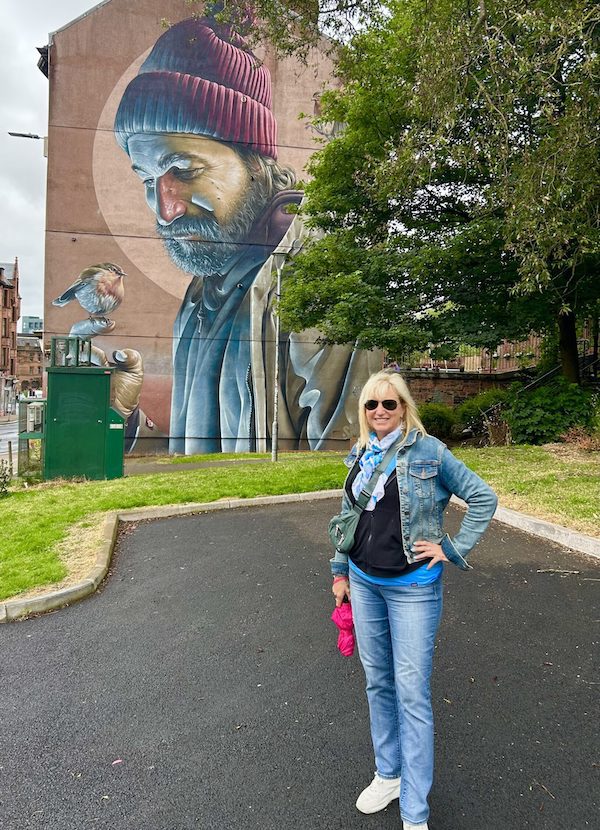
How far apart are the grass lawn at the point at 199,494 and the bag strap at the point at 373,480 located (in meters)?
3.68

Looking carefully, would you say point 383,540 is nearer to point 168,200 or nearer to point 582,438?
point 582,438

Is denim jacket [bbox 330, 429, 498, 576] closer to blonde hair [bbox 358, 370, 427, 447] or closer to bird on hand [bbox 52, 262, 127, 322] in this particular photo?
blonde hair [bbox 358, 370, 427, 447]

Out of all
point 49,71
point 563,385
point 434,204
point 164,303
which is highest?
point 49,71

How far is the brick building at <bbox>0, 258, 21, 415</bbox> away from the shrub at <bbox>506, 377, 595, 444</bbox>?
63.1 meters

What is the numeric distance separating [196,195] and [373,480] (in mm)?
20691

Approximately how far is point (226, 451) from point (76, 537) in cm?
1431

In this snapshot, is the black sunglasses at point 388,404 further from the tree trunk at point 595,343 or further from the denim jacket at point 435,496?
the tree trunk at point 595,343

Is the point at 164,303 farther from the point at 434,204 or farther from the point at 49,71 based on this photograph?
the point at 434,204

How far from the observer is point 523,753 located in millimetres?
2719

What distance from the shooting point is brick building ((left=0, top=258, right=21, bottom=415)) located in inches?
2577

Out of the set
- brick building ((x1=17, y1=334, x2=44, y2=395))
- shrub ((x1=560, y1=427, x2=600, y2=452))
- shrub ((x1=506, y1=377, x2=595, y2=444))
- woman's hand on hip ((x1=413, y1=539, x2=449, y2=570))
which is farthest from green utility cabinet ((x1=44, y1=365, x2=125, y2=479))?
brick building ((x1=17, y1=334, x2=44, y2=395))

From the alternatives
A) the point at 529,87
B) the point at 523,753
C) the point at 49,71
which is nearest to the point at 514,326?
the point at 529,87

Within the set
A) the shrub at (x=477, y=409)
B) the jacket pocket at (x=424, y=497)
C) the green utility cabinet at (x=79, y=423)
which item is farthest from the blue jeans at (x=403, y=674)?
the shrub at (x=477, y=409)

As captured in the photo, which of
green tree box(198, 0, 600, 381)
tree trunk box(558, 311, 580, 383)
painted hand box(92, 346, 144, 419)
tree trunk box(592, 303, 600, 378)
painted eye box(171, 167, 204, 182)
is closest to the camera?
green tree box(198, 0, 600, 381)
